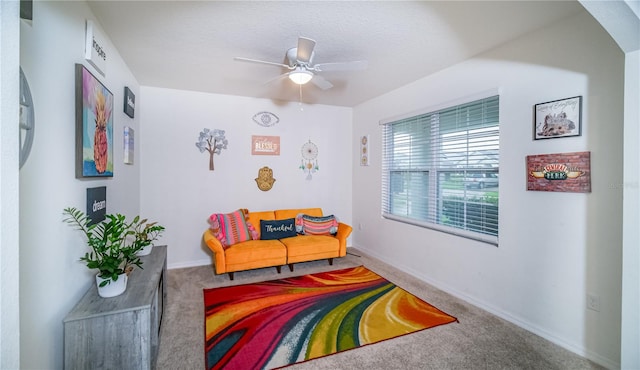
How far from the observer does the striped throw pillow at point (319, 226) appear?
416 cm

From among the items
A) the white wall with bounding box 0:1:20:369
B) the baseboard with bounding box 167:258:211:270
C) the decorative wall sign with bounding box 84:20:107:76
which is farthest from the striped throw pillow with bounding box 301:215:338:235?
the white wall with bounding box 0:1:20:369

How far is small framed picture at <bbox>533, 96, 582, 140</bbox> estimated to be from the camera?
210cm

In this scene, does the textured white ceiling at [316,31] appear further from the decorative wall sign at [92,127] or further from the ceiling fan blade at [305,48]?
the decorative wall sign at [92,127]

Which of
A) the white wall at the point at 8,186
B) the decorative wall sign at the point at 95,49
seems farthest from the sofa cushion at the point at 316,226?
the white wall at the point at 8,186

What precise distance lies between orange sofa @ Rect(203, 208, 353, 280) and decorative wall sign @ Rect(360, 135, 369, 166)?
3.95 ft

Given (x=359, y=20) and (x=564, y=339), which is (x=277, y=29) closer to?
(x=359, y=20)

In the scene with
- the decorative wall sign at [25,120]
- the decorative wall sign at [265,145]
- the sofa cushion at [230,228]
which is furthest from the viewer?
the decorative wall sign at [265,145]

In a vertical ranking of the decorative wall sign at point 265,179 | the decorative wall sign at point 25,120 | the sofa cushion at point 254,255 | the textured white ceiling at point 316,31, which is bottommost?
Answer: the sofa cushion at point 254,255

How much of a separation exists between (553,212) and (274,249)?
2.91 metres

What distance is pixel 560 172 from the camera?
2.18 meters

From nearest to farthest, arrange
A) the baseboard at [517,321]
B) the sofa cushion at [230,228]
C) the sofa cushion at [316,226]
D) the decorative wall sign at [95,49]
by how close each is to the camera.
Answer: the decorative wall sign at [95,49], the baseboard at [517,321], the sofa cushion at [230,228], the sofa cushion at [316,226]

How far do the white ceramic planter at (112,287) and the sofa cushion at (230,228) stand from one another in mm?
1758

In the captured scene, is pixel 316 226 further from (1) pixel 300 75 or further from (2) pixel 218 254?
(1) pixel 300 75

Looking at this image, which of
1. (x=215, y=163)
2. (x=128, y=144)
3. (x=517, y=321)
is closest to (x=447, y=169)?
(x=517, y=321)
